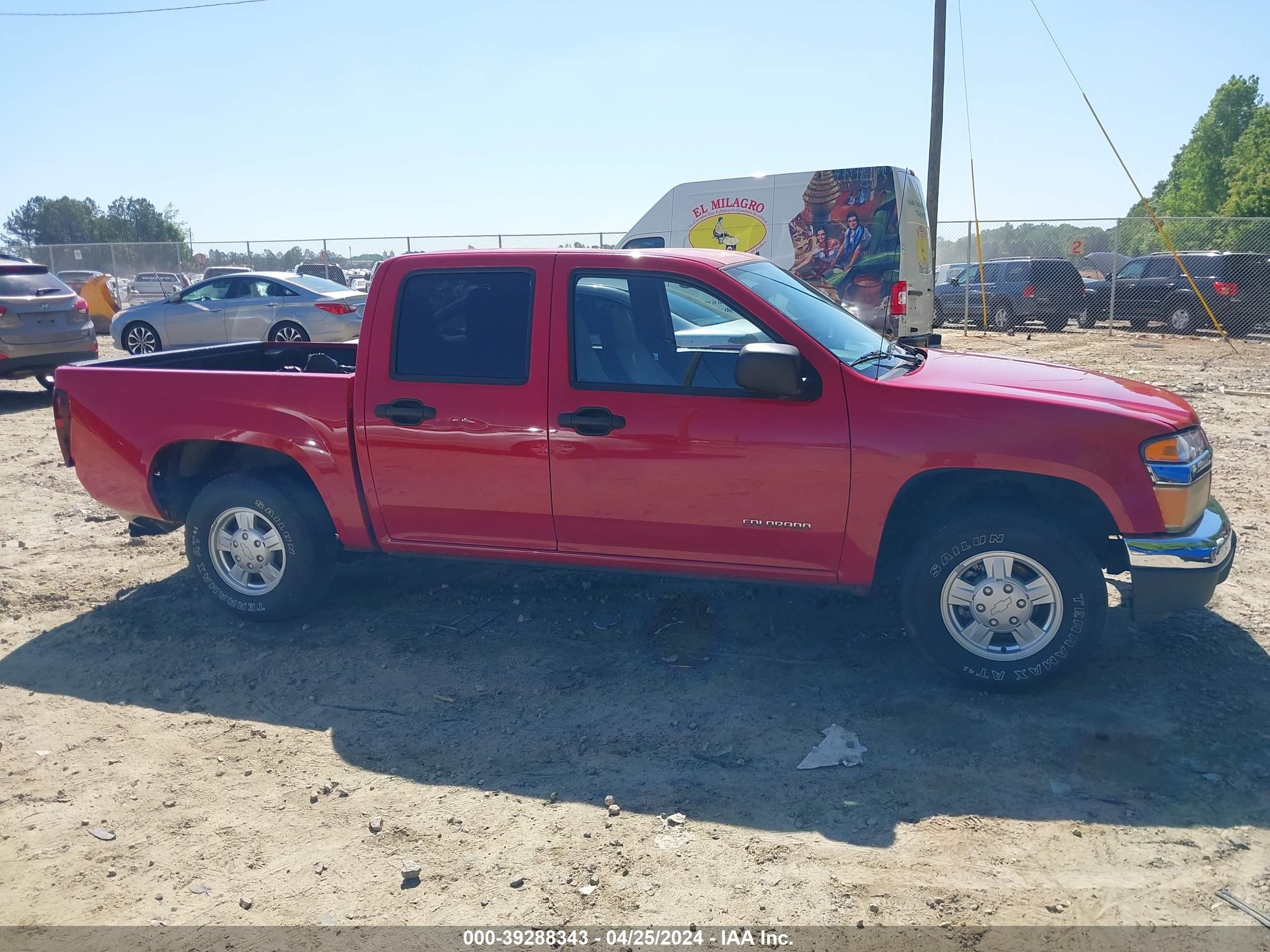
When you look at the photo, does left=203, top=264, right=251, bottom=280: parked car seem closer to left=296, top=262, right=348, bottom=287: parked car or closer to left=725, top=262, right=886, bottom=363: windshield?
left=296, top=262, right=348, bottom=287: parked car

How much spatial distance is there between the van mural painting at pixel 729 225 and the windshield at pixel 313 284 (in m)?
6.10

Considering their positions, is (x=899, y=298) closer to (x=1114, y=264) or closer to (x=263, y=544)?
(x=263, y=544)

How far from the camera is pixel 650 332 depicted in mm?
4523

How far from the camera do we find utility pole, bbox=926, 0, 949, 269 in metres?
18.2

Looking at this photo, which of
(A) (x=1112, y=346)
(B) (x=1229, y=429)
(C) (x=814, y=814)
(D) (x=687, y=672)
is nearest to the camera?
(C) (x=814, y=814)

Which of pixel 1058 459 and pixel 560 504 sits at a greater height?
pixel 1058 459

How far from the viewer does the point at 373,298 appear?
4.82 m

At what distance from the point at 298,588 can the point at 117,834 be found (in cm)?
174

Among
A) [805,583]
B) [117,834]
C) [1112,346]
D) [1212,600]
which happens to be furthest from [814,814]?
[1112,346]

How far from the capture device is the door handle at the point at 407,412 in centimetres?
464

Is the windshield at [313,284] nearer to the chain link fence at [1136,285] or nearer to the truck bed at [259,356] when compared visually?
the truck bed at [259,356]

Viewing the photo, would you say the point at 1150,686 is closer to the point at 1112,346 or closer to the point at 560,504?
the point at 560,504

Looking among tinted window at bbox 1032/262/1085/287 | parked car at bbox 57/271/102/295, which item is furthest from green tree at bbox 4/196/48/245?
tinted window at bbox 1032/262/1085/287

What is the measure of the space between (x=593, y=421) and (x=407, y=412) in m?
0.95
